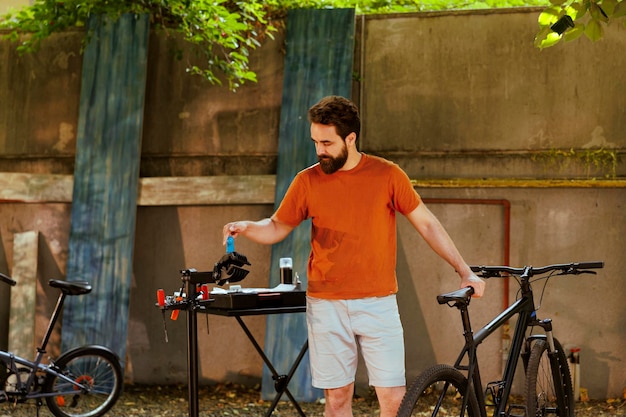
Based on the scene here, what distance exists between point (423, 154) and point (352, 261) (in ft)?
9.49

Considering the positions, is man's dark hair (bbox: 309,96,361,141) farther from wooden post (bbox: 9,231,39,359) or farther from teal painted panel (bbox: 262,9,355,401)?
wooden post (bbox: 9,231,39,359)

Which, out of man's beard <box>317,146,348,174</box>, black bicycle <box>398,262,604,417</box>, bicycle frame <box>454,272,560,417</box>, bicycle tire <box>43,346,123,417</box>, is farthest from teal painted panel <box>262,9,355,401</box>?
man's beard <box>317,146,348,174</box>

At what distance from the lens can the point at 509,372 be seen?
4477 mm

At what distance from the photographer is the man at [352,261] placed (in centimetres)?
411

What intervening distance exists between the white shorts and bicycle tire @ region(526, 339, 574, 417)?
89cm

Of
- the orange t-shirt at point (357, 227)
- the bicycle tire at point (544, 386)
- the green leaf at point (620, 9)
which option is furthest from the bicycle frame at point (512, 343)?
the green leaf at point (620, 9)

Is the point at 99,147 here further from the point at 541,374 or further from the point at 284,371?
the point at 541,374

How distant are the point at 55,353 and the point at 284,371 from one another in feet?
6.52

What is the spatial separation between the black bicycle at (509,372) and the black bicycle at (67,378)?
256 cm

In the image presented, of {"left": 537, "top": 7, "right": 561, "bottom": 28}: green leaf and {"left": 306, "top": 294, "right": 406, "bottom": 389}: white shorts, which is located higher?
{"left": 537, "top": 7, "right": 561, "bottom": 28}: green leaf

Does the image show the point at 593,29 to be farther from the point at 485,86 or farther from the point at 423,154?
the point at 423,154

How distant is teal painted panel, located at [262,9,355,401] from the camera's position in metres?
6.75

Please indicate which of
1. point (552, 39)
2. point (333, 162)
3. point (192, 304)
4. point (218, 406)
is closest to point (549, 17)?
point (552, 39)

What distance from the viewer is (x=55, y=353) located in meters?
7.15
